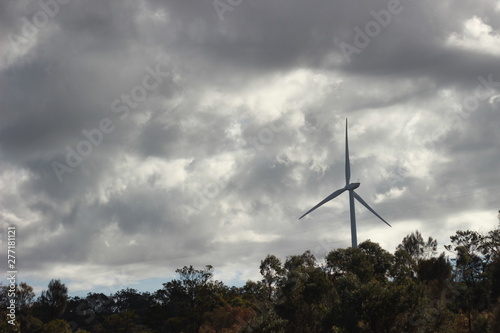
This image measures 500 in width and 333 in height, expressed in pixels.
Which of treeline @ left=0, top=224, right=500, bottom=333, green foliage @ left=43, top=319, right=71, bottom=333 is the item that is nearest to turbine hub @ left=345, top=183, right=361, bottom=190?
treeline @ left=0, top=224, right=500, bottom=333

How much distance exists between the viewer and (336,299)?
276 ft

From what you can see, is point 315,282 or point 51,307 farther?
point 51,307

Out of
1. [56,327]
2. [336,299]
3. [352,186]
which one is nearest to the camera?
[336,299]

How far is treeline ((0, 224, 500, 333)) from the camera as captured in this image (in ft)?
211

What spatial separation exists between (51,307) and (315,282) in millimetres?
100517

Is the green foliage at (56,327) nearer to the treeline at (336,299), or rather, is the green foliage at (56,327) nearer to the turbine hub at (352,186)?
the treeline at (336,299)

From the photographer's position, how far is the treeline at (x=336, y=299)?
64188mm

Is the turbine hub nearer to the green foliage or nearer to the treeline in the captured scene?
the treeline

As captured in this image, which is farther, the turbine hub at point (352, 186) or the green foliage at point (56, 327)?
the turbine hub at point (352, 186)

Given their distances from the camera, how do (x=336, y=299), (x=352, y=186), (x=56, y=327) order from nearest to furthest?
(x=336, y=299) < (x=56, y=327) < (x=352, y=186)

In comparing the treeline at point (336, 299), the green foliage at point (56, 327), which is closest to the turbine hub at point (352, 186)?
the treeline at point (336, 299)

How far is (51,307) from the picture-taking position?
16088cm

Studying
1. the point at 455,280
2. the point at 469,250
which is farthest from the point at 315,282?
the point at 469,250

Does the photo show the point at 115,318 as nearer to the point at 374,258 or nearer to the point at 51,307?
the point at 51,307
